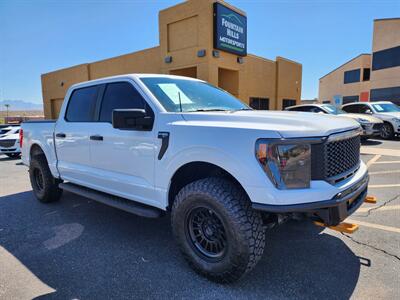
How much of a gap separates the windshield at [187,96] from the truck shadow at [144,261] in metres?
1.68

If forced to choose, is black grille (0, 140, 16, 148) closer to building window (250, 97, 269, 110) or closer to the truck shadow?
the truck shadow

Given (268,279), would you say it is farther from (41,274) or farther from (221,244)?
(41,274)

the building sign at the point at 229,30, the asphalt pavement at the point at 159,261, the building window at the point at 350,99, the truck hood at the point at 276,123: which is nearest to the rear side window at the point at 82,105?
the asphalt pavement at the point at 159,261

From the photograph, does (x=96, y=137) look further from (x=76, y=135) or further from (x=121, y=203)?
(x=121, y=203)

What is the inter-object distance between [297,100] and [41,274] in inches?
919

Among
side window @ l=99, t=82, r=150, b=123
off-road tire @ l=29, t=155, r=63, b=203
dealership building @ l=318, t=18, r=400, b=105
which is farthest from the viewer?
dealership building @ l=318, t=18, r=400, b=105

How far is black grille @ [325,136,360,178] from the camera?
2504 millimetres

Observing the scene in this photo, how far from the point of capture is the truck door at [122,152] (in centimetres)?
325

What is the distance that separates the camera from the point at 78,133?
425 centimetres

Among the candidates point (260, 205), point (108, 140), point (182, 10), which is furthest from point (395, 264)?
point (182, 10)

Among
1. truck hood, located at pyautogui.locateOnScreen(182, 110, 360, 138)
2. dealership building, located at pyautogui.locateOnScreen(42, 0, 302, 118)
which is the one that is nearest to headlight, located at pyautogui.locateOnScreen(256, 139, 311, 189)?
truck hood, located at pyautogui.locateOnScreen(182, 110, 360, 138)

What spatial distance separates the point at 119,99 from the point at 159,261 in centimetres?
203

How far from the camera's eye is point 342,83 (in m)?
45.8

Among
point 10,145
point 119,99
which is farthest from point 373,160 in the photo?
point 10,145
